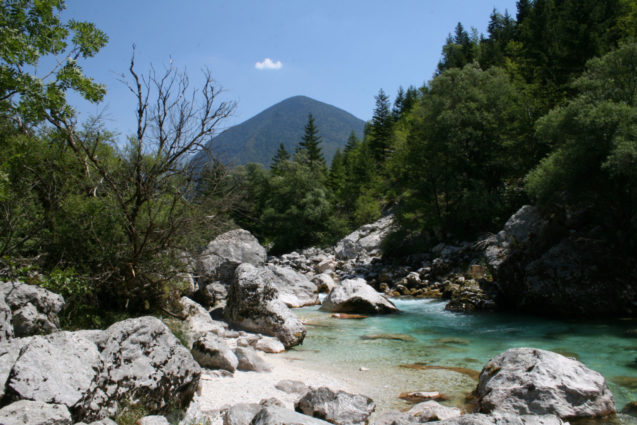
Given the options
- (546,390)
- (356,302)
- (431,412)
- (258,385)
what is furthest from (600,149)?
(258,385)

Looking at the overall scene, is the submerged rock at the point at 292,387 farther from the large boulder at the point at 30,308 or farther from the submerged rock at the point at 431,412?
the large boulder at the point at 30,308

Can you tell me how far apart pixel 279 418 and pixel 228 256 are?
11.8m

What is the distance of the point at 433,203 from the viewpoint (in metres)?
30.3

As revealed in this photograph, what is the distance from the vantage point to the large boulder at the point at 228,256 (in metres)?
→ 15.7

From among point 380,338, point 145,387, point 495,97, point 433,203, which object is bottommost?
point 380,338

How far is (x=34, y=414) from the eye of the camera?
3.66m

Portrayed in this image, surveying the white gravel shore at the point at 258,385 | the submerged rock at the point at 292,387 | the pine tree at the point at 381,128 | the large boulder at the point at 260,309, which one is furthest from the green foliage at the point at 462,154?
the pine tree at the point at 381,128

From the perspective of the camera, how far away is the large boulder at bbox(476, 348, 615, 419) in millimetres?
6129

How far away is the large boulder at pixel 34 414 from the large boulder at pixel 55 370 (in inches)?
6.4

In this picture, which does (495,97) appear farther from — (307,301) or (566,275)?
(307,301)

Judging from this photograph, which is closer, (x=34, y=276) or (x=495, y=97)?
(x=34, y=276)

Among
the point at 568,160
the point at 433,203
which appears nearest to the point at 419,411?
the point at 568,160

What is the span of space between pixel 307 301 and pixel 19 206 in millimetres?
11905

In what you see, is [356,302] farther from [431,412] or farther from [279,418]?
[279,418]
